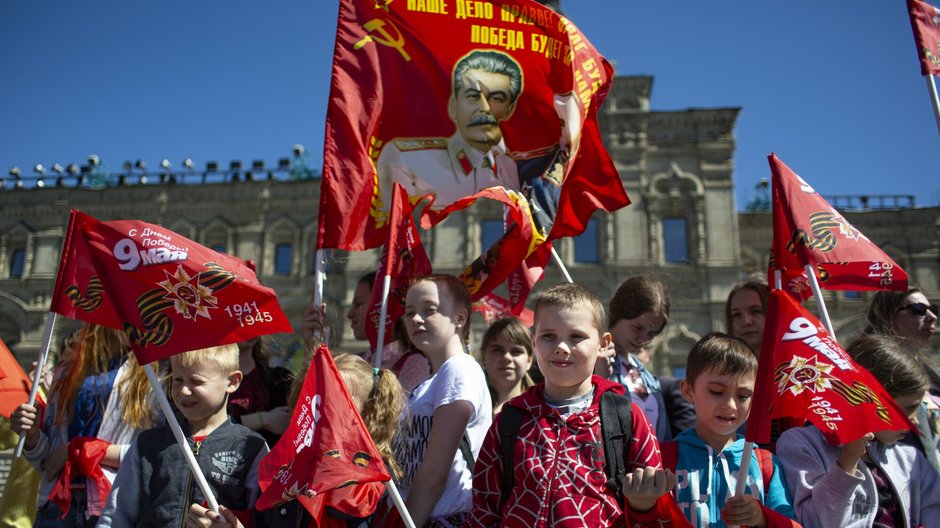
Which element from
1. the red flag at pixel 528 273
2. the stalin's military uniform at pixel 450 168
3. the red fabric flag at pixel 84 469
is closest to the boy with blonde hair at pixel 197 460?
the red fabric flag at pixel 84 469

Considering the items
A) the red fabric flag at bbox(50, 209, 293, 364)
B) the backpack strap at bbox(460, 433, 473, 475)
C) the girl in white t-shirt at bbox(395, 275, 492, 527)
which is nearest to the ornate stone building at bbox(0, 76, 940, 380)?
the red fabric flag at bbox(50, 209, 293, 364)

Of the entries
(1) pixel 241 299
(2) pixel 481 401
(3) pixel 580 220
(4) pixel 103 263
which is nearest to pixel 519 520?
(2) pixel 481 401

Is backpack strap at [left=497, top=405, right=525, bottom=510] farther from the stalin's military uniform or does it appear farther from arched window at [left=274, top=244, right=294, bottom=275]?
arched window at [left=274, top=244, right=294, bottom=275]

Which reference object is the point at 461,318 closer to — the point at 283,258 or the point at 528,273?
the point at 528,273

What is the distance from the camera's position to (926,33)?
496 cm

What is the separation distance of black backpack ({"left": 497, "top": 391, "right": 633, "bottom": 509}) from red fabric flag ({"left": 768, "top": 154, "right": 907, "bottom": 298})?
1.27 m

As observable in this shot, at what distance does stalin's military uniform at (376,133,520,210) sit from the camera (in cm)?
519

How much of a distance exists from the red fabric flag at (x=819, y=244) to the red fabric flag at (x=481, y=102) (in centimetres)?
144

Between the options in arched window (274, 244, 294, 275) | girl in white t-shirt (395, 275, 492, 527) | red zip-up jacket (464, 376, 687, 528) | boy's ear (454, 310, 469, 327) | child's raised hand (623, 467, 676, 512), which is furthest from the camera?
arched window (274, 244, 294, 275)

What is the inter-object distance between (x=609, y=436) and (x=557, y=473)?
0.24 meters

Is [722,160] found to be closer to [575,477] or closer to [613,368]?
[613,368]

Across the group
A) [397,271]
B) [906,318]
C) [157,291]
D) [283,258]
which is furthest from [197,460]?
[283,258]

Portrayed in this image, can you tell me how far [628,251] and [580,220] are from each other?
61.0 feet

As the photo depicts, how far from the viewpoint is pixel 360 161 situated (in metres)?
4.80
